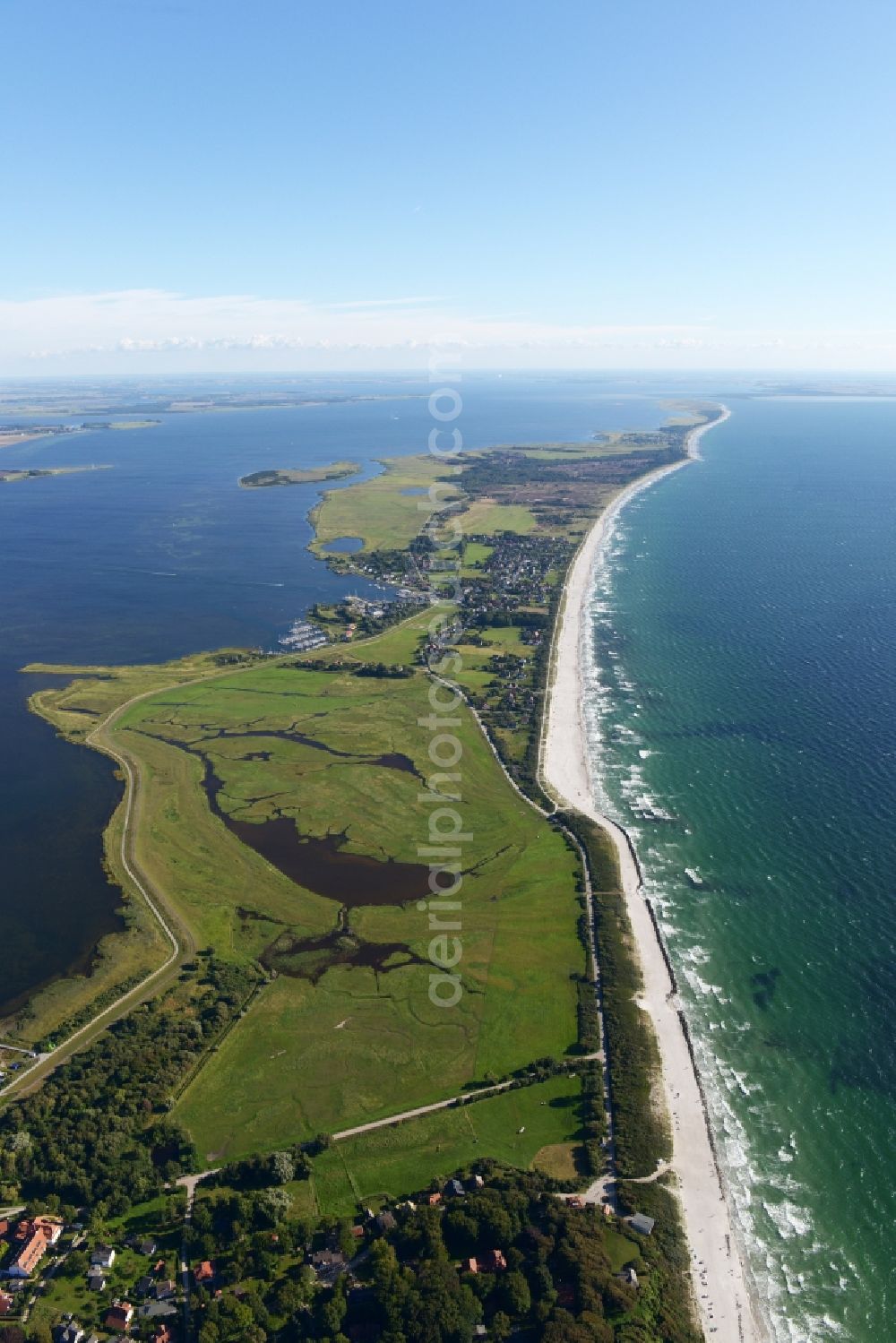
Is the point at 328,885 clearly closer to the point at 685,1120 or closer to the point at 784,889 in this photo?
the point at 685,1120

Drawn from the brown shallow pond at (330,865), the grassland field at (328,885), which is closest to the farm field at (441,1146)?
the grassland field at (328,885)

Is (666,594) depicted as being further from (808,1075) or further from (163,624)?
(808,1075)

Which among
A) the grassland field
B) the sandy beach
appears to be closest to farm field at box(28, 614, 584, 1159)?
the grassland field

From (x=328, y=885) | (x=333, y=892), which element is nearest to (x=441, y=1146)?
(x=333, y=892)

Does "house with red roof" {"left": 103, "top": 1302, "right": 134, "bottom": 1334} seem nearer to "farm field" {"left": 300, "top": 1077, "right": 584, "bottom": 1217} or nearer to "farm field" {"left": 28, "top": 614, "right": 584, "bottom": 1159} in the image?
"farm field" {"left": 28, "top": 614, "right": 584, "bottom": 1159}

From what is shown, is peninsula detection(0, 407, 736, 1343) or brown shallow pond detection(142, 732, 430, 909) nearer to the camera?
Result: peninsula detection(0, 407, 736, 1343)

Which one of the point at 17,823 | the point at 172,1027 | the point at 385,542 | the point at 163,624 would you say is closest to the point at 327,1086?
the point at 172,1027

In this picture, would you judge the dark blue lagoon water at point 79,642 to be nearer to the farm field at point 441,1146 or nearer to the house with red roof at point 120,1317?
the house with red roof at point 120,1317
